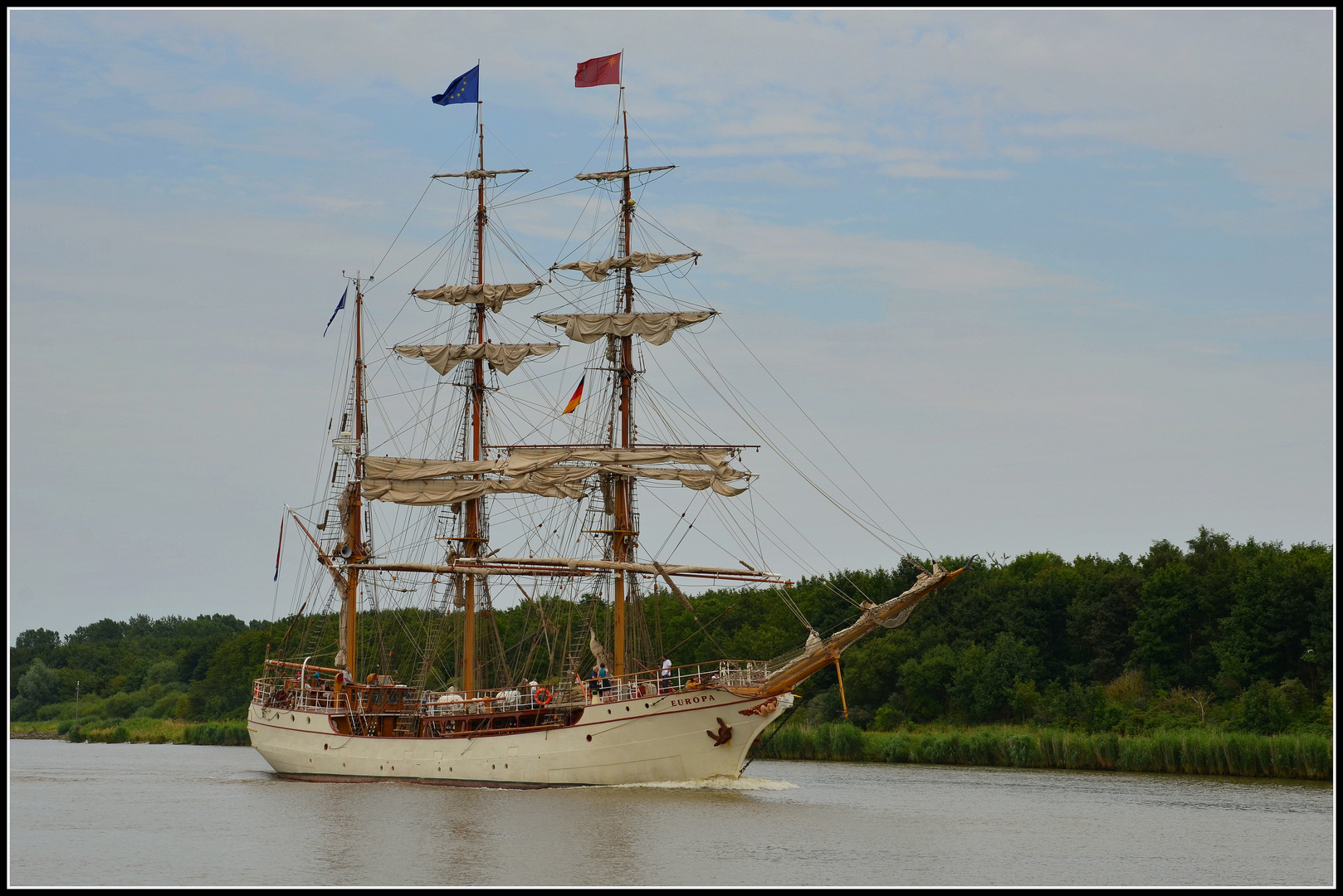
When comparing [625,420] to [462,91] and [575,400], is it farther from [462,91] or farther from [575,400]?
[462,91]

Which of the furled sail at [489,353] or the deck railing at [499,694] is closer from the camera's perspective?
the deck railing at [499,694]

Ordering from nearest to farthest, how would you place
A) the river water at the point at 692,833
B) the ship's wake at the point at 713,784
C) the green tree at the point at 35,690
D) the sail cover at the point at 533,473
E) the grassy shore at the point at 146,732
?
the river water at the point at 692,833 < the ship's wake at the point at 713,784 < the sail cover at the point at 533,473 < the grassy shore at the point at 146,732 < the green tree at the point at 35,690

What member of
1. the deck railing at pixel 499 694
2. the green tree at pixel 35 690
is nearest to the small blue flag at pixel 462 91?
the deck railing at pixel 499 694

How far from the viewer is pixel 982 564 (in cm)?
9406

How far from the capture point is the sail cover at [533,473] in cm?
5741

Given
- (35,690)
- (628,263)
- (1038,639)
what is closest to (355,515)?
(628,263)

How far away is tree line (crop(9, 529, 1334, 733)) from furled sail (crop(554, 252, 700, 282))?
1306cm

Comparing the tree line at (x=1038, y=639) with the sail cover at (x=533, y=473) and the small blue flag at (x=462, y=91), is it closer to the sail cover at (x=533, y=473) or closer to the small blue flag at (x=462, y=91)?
the sail cover at (x=533, y=473)

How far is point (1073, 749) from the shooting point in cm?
6166

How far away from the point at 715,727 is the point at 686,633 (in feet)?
140

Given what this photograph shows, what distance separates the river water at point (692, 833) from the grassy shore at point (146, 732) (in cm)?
4711

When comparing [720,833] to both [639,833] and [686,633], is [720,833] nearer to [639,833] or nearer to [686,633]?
[639,833]

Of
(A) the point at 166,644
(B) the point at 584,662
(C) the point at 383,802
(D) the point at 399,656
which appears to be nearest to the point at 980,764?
(B) the point at 584,662

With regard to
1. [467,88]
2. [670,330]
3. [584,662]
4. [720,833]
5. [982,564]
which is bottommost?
[720,833]
